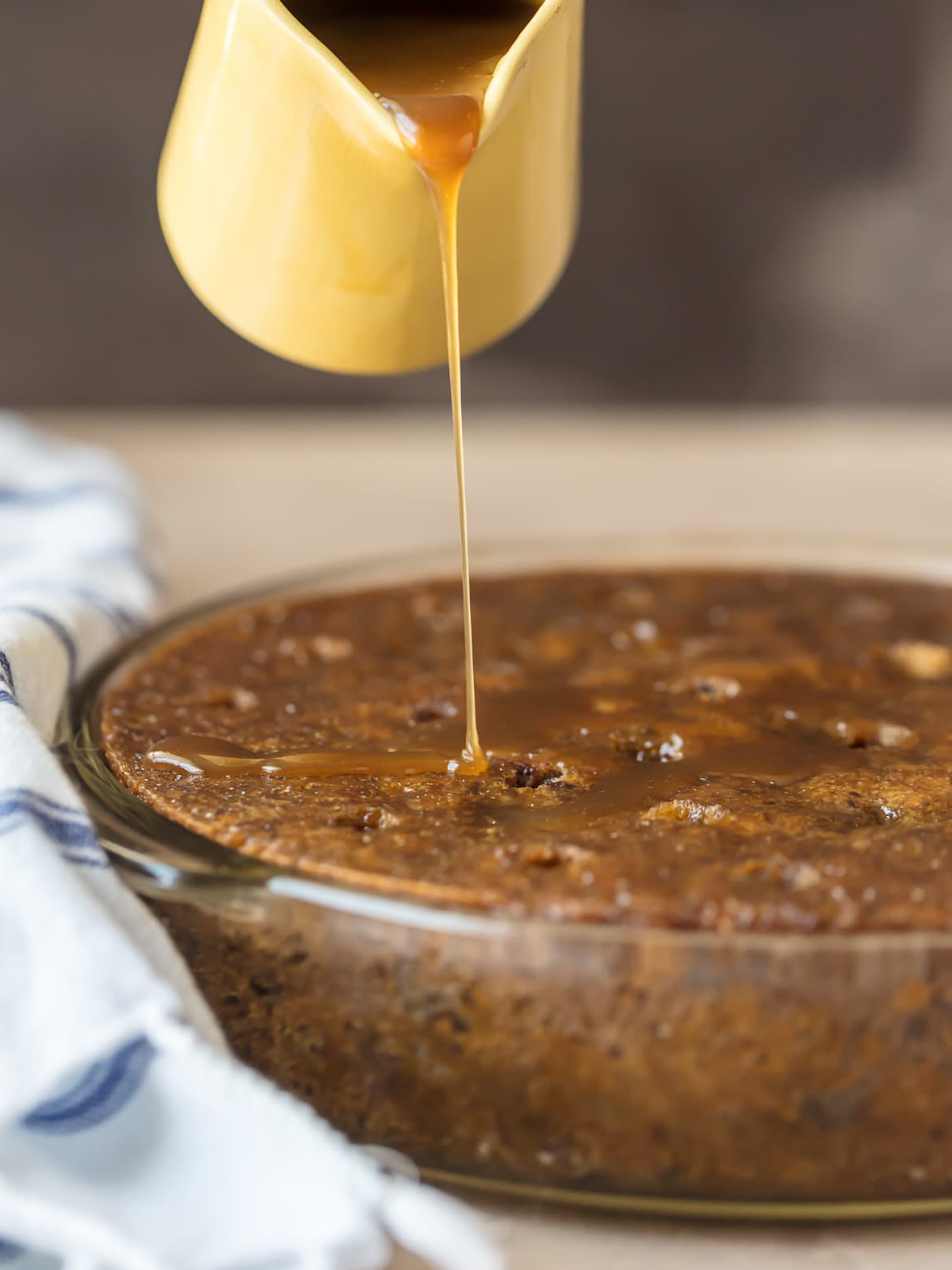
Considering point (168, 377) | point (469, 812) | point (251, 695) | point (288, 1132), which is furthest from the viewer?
point (168, 377)

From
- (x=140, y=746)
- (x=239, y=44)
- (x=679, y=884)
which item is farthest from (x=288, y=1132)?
(x=239, y=44)

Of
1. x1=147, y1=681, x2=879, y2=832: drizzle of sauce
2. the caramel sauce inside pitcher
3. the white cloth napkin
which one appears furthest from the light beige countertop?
the white cloth napkin

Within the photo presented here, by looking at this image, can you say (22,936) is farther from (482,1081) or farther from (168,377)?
(168,377)

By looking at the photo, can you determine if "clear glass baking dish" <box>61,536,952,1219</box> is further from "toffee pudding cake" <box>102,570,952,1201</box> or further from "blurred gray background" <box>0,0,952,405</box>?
"blurred gray background" <box>0,0,952,405</box>

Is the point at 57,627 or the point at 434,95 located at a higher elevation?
the point at 434,95

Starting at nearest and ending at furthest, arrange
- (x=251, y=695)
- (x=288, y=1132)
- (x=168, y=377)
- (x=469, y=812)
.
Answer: (x=288, y=1132) → (x=469, y=812) → (x=251, y=695) → (x=168, y=377)

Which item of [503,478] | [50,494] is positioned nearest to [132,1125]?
[50,494]

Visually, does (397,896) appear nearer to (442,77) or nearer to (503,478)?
A: (442,77)

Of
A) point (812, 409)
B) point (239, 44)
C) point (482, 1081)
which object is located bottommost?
point (812, 409)
